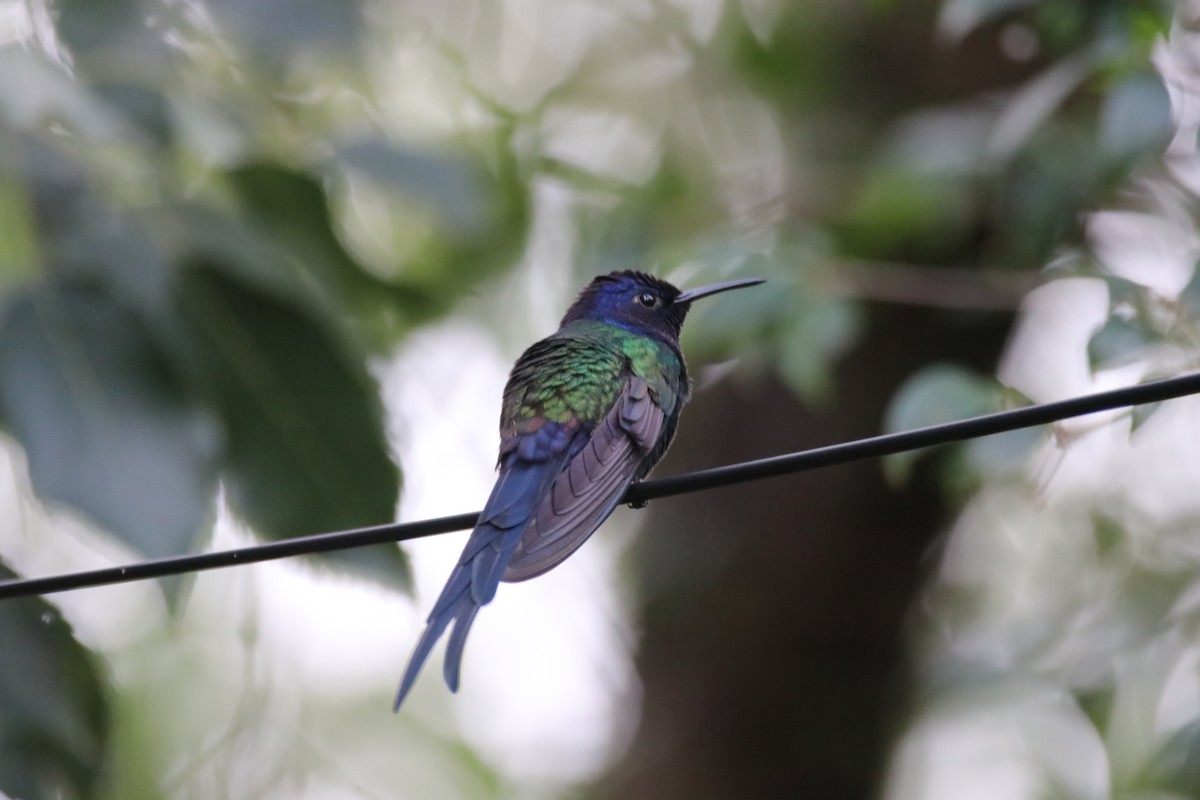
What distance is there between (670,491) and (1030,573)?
549 centimetres

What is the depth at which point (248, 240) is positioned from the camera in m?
3.92

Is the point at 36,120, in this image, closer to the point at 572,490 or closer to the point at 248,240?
the point at 248,240

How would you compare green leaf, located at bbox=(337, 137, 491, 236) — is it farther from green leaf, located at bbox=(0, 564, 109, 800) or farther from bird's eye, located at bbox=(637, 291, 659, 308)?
green leaf, located at bbox=(0, 564, 109, 800)

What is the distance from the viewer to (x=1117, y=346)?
3.40 metres

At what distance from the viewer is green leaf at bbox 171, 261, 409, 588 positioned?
3637mm

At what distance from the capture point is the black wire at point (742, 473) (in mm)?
2125

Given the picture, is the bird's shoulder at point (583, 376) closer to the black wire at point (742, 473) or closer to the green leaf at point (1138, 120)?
the black wire at point (742, 473)

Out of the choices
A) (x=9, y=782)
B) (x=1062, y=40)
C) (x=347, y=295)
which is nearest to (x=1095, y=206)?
(x=1062, y=40)

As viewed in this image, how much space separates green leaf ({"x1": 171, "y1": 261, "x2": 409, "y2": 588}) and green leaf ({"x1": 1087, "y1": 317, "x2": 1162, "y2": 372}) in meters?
1.89

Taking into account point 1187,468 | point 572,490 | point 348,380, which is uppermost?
point 1187,468

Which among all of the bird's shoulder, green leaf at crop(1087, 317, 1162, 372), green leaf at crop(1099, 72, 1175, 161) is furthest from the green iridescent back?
green leaf at crop(1099, 72, 1175, 161)

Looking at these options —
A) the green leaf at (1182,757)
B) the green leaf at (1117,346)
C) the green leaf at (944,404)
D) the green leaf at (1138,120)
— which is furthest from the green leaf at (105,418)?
the green leaf at (1182,757)

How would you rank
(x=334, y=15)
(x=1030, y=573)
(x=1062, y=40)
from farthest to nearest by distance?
(x=1030, y=573)
(x=1062, y=40)
(x=334, y=15)

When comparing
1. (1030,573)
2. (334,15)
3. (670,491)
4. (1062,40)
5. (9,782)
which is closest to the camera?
(670,491)
